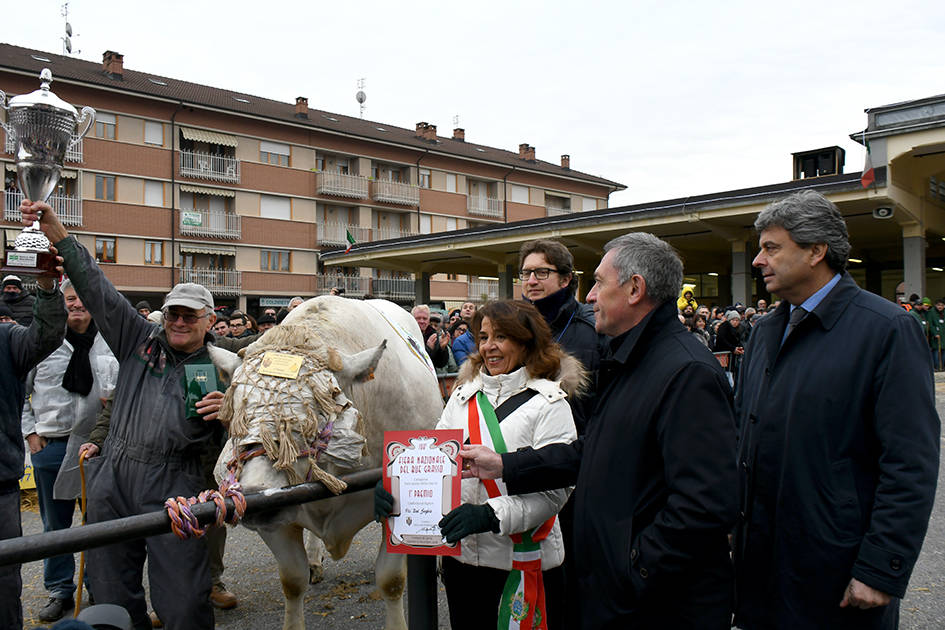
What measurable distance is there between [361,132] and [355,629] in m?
40.5

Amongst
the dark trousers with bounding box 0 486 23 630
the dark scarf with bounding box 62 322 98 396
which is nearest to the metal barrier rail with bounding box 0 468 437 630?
the dark trousers with bounding box 0 486 23 630

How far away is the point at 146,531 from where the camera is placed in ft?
6.57

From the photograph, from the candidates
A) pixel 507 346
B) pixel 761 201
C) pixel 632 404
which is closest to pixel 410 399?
pixel 507 346

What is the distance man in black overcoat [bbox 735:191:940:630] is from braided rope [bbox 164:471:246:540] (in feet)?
6.07

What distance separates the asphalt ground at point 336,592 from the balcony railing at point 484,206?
4149cm

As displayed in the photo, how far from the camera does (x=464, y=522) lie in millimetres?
2244

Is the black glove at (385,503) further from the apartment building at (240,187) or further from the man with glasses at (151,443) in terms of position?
the apartment building at (240,187)

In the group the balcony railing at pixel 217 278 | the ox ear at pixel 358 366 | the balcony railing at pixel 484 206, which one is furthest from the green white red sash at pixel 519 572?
the balcony railing at pixel 484 206

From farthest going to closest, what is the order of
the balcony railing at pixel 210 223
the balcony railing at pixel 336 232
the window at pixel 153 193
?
the balcony railing at pixel 336 232 < the balcony railing at pixel 210 223 < the window at pixel 153 193

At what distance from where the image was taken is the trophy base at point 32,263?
2.95 m

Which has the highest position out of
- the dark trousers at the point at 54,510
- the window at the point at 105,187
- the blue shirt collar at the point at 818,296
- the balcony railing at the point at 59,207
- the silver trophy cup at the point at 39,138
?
the window at the point at 105,187

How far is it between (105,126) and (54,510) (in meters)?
33.2

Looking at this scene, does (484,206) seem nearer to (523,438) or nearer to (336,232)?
(336,232)

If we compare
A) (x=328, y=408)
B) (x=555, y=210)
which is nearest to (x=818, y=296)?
(x=328, y=408)
